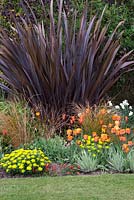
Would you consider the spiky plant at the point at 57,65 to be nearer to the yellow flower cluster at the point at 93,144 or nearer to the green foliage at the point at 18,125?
the green foliage at the point at 18,125

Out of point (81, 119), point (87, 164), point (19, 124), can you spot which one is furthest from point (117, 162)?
point (19, 124)

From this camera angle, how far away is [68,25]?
9609mm

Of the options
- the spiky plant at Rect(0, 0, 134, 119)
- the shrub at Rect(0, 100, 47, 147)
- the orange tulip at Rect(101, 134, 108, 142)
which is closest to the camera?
the orange tulip at Rect(101, 134, 108, 142)

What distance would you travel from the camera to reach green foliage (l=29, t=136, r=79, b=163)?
6.98 m

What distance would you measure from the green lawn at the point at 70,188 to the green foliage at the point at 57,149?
2.59ft

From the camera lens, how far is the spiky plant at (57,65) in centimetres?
894

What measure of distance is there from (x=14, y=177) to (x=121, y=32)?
4545mm

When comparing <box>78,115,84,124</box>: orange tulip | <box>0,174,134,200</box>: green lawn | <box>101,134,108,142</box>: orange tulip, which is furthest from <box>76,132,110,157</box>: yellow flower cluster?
<box>0,174,134,200</box>: green lawn

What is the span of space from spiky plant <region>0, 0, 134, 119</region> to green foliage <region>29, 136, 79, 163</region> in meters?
1.54

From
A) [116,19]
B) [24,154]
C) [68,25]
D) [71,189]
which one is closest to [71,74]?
[68,25]

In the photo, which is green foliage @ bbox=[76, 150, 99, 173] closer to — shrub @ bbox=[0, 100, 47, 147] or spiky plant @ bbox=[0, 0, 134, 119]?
shrub @ bbox=[0, 100, 47, 147]

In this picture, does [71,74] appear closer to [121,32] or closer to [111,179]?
[121,32]

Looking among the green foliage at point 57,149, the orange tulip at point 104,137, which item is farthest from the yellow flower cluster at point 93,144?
the green foliage at point 57,149

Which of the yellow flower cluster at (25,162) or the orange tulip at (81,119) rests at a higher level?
the orange tulip at (81,119)
